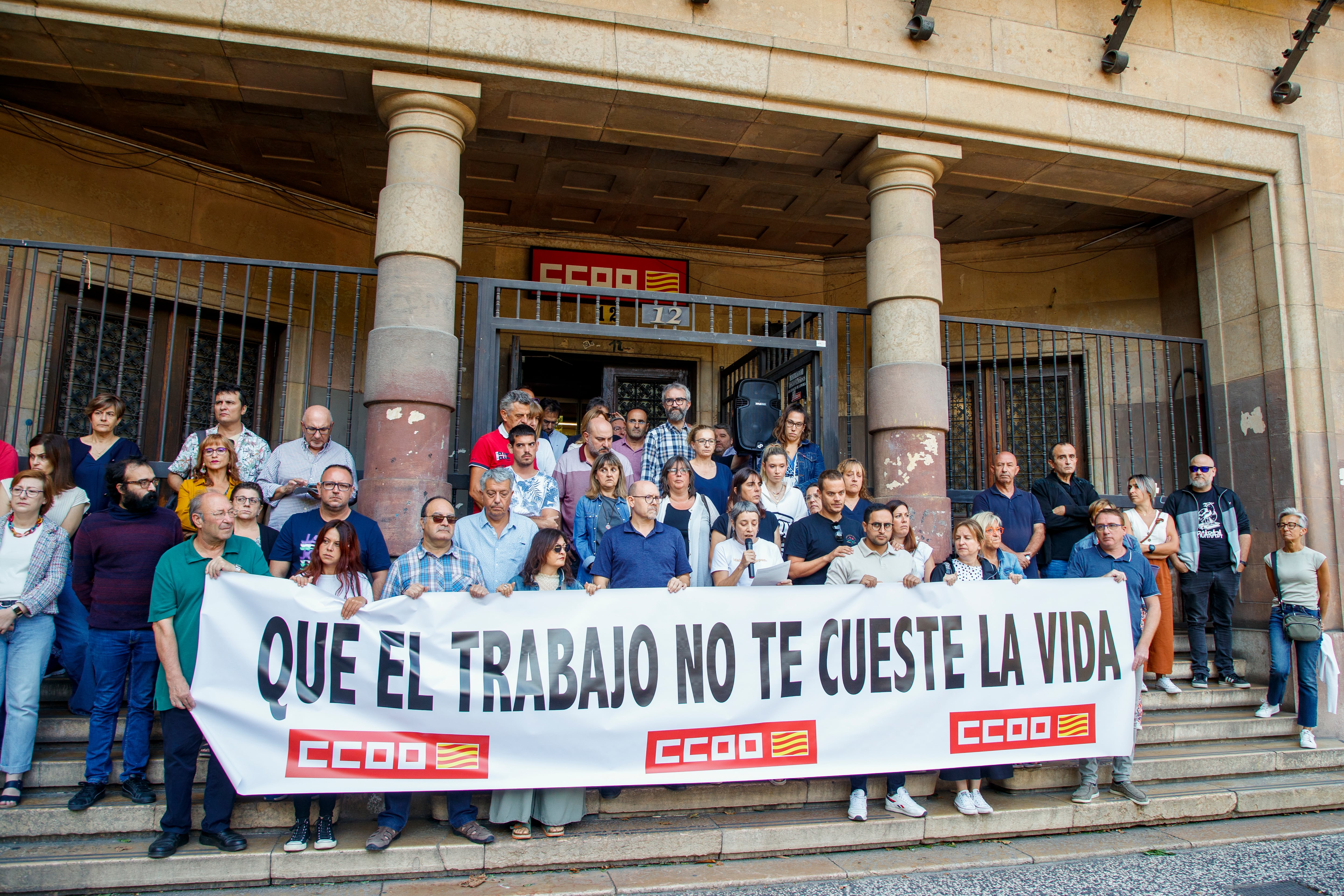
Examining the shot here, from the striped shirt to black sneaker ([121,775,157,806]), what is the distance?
1.47 metres

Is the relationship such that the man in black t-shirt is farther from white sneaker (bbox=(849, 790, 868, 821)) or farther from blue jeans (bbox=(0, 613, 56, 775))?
blue jeans (bbox=(0, 613, 56, 775))

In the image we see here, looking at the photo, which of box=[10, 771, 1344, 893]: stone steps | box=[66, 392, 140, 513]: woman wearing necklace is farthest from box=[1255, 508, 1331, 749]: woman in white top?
box=[66, 392, 140, 513]: woman wearing necklace

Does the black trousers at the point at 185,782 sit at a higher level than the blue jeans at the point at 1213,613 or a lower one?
lower

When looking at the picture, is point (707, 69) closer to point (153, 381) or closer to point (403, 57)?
point (403, 57)

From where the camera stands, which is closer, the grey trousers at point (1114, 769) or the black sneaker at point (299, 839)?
the black sneaker at point (299, 839)

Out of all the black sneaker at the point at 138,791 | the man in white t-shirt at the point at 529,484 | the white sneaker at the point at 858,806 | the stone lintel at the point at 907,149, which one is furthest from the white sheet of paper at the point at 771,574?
the stone lintel at the point at 907,149

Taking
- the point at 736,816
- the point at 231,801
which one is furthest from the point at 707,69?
the point at 231,801

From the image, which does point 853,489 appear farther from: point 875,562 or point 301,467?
point 301,467

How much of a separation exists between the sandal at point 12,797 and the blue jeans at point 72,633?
47cm

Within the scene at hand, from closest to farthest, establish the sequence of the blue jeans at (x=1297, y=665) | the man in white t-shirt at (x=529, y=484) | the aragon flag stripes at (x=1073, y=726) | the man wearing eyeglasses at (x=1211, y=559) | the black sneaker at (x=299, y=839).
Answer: the black sneaker at (x=299, y=839)
the aragon flag stripes at (x=1073, y=726)
the man in white t-shirt at (x=529, y=484)
the blue jeans at (x=1297, y=665)
the man wearing eyeglasses at (x=1211, y=559)

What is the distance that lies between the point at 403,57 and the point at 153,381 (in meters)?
4.37

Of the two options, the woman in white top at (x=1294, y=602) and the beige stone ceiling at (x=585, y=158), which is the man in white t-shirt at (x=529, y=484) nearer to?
the beige stone ceiling at (x=585, y=158)

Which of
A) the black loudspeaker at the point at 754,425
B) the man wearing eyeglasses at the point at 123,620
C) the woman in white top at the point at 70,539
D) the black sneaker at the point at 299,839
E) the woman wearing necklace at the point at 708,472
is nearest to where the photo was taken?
the black sneaker at the point at 299,839

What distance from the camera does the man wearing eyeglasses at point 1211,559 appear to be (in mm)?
6551
